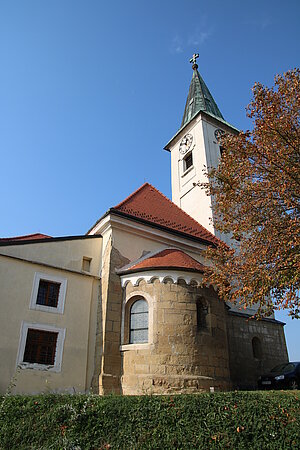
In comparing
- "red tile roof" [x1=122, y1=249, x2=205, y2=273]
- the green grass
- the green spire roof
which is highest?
the green spire roof

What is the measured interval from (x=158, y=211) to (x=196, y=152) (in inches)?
290

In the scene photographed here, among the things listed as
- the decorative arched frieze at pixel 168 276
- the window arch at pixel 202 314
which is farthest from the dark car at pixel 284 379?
the decorative arched frieze at pixel 168 276

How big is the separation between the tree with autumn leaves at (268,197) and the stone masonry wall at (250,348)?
6161 mm

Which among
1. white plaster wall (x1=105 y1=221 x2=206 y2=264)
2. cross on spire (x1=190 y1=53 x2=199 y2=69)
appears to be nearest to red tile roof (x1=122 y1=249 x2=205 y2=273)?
white plaster wall (x1=105 y1=221 x2=206 y2=264)

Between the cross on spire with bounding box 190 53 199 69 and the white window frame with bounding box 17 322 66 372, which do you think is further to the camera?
the cross on spire with bounding box 190 53 199 69

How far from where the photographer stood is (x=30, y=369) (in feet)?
36.0

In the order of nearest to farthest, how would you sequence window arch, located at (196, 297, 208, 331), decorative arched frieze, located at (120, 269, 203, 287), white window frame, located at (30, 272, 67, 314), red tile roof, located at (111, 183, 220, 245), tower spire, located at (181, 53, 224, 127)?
white window frame, located at (30, 272, 67, 314) → decorative arched frieze, located at (120, 269, 203, 287) → window arch, located at (196, 297, 208, 331) → red tile roof, located at (111, 183, 220, 245) → tower spire, located at (181, 53, 224, 127)

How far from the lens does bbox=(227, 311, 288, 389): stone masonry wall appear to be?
49.7 ft

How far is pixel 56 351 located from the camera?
11.6m

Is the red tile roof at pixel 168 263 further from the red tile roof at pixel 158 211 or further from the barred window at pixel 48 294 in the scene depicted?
the barred window at pixel 48 294

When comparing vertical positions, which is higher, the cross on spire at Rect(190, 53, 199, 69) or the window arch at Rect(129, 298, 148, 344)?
the cross on spire at Rect(190, 53, 199, 69)

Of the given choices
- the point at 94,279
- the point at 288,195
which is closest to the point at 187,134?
the point at 94,279

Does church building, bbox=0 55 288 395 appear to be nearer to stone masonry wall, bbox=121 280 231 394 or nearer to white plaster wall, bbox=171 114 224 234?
stone masonry wall, bbox=121 280 231 394

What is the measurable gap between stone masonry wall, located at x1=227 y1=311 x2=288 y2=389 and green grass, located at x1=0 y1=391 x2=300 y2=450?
857 cm
